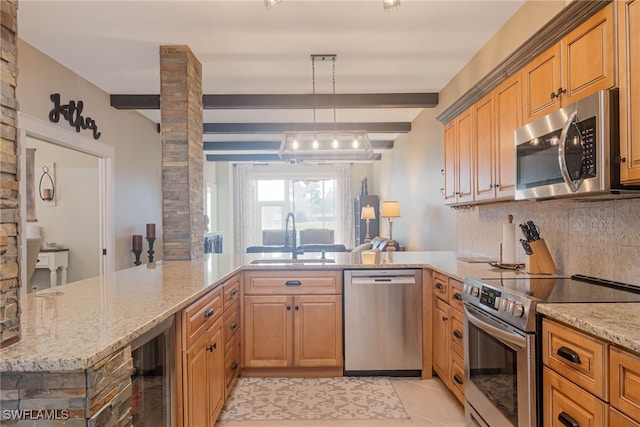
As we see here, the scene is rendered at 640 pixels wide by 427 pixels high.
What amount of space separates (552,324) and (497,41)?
246 centimetres

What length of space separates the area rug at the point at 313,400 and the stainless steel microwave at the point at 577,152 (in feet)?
5.40

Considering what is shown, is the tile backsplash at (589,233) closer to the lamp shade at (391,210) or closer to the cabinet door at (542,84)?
the cabinet door at (542,84)

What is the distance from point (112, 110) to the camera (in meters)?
4.52

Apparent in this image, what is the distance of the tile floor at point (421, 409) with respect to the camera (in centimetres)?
233

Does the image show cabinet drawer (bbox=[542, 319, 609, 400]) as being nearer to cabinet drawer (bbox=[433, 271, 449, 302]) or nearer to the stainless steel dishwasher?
cabinet drawer (bbox=[433, 271, 449, 302])

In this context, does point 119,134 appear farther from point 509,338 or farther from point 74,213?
point 509,338

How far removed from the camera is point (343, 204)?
9938 mm

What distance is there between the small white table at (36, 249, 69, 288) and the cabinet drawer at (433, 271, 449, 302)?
176 inches

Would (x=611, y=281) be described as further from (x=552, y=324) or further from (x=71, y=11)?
(x=71, y=11)

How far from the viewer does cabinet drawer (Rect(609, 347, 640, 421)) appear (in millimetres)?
1047

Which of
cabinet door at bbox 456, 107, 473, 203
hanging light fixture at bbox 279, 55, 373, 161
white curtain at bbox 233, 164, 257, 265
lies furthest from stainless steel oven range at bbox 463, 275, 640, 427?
white curtain at bbox 233, 164, 257, 265

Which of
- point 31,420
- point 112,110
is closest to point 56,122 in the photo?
point 112,110

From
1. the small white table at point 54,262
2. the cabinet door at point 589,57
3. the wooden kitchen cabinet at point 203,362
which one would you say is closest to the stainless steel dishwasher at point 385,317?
the wooden kitchen cabinet at point 203,362

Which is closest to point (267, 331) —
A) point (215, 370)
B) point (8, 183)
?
point (215, 370)
